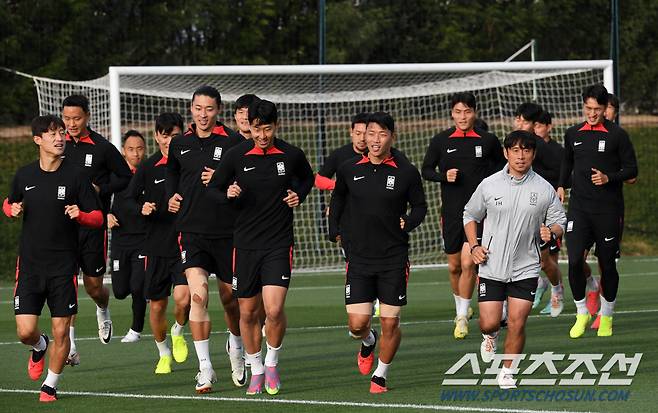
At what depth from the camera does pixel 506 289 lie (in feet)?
36.2

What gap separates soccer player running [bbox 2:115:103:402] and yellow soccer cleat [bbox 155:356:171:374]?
1558mm

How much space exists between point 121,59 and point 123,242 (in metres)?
21.8

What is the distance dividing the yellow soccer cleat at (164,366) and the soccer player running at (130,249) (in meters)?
1.82

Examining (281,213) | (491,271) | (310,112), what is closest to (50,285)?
(281,213)

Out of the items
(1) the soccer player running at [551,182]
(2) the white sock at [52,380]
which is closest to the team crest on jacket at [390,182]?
(2) the white sock at [52,380]

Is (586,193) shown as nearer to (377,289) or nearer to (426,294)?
(377,289)

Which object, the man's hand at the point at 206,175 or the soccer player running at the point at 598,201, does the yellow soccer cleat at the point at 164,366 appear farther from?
the soccer player running at the point at 598,201

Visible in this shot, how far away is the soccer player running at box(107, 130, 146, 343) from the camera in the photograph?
47.4ft

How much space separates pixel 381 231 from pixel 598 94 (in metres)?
3.69

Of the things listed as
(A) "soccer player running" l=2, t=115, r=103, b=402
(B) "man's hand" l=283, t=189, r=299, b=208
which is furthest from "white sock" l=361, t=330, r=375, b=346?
(A) "soccer player running" l=2, t=115, r=103, b=402

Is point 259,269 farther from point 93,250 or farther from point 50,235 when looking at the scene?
point 93,250

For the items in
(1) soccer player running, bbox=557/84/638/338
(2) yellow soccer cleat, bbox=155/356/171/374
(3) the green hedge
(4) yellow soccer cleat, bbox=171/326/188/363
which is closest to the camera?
(2) yellow soccer cleat, bbox=155/356/171/374

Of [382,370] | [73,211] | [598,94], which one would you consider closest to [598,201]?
[598,94]

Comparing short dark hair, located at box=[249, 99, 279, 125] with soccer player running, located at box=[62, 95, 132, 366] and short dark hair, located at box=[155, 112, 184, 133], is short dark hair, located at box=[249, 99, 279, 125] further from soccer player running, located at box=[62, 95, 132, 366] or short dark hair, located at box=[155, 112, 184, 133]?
soccer player running, located at box=[62, 95, 132, 366]
